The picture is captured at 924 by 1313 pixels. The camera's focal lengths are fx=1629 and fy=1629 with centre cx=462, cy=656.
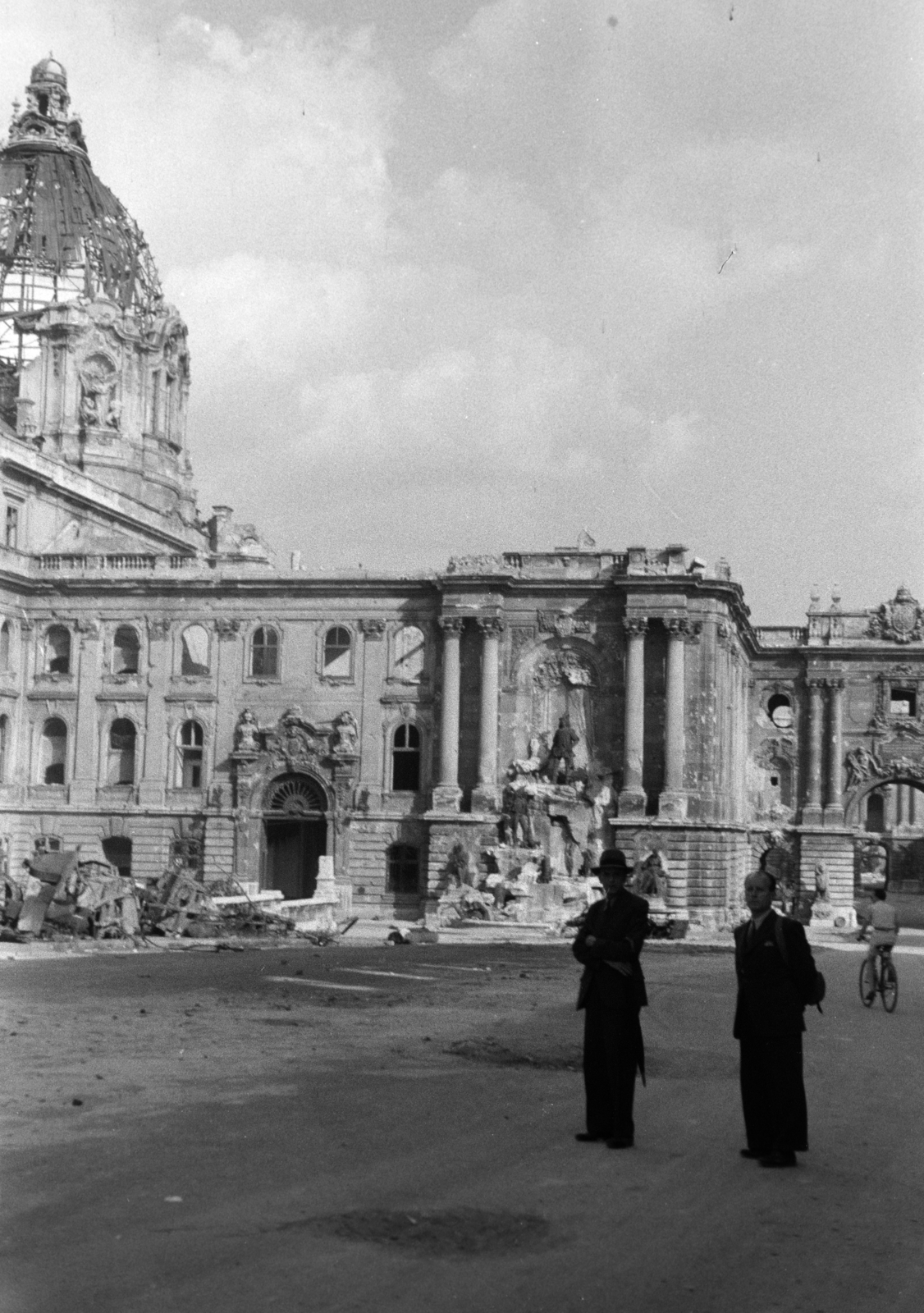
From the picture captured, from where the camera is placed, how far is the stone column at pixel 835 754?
215ft

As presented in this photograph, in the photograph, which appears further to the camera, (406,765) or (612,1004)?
(406,765)

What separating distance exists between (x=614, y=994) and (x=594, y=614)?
43.1 metres

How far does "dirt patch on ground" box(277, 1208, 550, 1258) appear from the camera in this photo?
8.69 meters

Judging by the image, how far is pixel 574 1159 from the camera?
11047 mm

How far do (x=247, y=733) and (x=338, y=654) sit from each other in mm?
4102

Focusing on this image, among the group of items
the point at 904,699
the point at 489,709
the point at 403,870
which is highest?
the point at 904,699

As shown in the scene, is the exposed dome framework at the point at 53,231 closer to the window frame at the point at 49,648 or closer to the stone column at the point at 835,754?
the window frame at the point at 49,648

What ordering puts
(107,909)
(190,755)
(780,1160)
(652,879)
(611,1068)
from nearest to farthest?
1. (780,1160)
2. (611,1068)
3. (107,909)
4. (652,879)
5. (190,755)

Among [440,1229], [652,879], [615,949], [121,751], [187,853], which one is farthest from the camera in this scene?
[121,751]

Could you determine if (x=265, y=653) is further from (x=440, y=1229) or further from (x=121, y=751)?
(x=440, y=1229)

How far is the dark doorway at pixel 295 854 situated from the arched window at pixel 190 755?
123 inches

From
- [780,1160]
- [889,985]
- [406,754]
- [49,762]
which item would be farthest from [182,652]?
[780,1160]

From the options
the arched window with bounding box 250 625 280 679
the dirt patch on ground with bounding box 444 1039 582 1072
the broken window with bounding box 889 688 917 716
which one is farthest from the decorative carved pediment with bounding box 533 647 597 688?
the dirt patch on ground with bounding box 444 1039 582 1072

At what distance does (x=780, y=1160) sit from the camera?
11070 millimetres
